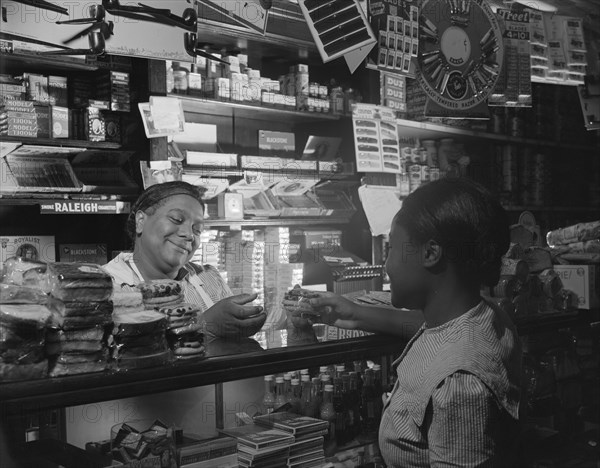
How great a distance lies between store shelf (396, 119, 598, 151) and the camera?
4.59m

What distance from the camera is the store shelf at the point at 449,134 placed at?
4586 mm

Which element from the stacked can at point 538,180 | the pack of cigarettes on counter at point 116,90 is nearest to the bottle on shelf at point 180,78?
the pack of cigarettes on counter at point 116,90

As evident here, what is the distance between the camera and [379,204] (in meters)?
4.26

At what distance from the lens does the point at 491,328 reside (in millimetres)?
1292

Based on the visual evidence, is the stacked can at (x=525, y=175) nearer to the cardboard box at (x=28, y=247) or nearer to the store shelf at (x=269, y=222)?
the store shelf at (x=269, y=222)

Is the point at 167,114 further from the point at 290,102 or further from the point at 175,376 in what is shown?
the point at 175,376

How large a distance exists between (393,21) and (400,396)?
Result: 1.92 m

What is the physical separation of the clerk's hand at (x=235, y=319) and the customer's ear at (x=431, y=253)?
18.3 inches

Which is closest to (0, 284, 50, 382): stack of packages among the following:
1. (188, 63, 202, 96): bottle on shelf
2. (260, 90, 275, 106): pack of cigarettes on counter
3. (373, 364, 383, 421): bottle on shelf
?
(373, 364, 383, 421): bottle on shelf

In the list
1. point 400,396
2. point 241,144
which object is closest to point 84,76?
point 241,144

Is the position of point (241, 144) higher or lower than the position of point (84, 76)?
lower

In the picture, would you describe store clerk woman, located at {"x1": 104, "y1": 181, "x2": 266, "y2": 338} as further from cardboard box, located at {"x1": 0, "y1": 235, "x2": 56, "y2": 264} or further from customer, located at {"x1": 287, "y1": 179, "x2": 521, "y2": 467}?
customer, located at {"x1": 287, "y1": 179, "x2": 521, "y2": 467}

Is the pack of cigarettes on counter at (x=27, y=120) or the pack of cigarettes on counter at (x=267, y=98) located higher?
the pack of cigarettes on counter at (x=267, y=98)

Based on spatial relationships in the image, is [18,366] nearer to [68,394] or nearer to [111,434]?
[68,394]
